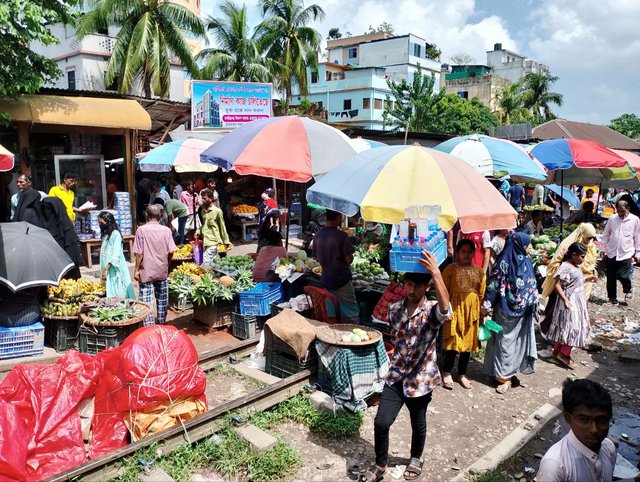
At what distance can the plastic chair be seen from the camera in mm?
6480

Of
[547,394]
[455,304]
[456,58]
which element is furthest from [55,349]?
[456,58]

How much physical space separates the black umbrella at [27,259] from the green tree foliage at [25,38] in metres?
3.72

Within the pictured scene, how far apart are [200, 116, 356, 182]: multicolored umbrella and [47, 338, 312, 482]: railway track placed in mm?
2537

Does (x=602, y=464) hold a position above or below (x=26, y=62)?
below

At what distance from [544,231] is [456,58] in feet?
187

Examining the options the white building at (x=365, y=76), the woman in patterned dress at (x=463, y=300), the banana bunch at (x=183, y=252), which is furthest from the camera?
the white building at (x=365, y=76)

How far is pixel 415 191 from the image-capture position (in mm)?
5008

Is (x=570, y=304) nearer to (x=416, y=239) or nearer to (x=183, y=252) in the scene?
(x=416, y=239)

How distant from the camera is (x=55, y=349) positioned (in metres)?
6.62

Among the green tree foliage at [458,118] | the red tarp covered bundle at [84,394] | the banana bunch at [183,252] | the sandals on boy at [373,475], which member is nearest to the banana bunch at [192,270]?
the banana bunch at [183,252]

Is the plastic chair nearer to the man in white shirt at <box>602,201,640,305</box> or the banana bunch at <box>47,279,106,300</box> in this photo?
the banana bunch at <box>47,279,106,300</box>

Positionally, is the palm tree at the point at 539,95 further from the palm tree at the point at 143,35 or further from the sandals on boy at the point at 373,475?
the sandals on boy at the point at 373,475

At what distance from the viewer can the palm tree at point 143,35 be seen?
2183 cm

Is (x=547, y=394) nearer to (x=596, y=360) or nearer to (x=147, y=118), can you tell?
(x=596, y=360)
